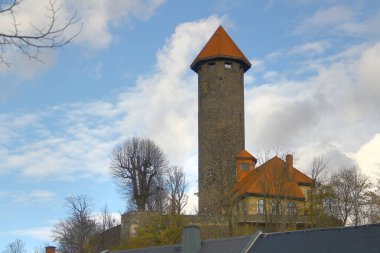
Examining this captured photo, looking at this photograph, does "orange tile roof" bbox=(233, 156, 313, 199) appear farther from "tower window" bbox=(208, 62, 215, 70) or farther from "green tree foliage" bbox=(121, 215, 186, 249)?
"tower window" bbox=(208, 62, 215, 70)

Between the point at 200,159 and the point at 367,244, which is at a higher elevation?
the point at 200,159

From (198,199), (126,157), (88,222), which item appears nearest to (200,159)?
(198,199)

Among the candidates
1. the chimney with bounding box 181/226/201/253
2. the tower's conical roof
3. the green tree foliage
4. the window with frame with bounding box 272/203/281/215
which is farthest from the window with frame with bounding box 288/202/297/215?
the chimney with bounding box 181/226/201/253

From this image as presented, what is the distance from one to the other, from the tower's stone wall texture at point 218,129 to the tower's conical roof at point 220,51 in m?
Answer: 1.28

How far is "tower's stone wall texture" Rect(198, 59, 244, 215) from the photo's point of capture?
50.8 meters

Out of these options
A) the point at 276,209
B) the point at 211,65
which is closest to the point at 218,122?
the point at 211,65

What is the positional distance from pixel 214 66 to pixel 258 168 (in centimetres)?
859

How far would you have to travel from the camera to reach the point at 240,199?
4747 cm

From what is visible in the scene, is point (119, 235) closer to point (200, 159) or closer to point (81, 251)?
point (81, 251)

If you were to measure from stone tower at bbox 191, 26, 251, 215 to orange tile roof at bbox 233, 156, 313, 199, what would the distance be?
1373mm

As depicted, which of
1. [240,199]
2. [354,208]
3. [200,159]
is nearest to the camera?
[354,208]

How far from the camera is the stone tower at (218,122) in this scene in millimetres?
50750

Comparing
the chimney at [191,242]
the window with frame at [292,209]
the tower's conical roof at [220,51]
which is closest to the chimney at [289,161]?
the window with frame at [292,209]

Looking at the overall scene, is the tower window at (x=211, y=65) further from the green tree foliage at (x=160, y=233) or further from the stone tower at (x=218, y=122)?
the green tree foliage at (x=160, y=233)
